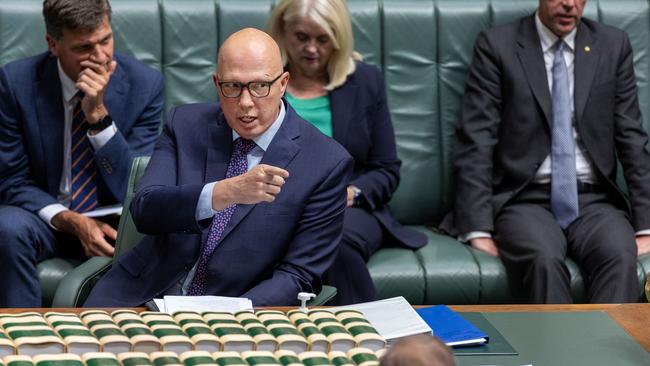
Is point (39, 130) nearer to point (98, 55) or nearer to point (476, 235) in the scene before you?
point (98, 55)

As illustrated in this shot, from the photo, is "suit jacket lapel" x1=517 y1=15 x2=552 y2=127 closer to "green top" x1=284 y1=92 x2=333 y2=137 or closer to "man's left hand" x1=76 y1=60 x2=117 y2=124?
"green top" x1=284 y1=92 x2=333 y2=137

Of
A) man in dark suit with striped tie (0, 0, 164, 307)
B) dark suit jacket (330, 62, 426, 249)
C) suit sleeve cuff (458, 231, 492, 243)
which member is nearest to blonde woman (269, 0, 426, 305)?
dark suit jacket (330, 62, 426, 249)

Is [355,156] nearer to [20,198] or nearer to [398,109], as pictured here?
[398,109]

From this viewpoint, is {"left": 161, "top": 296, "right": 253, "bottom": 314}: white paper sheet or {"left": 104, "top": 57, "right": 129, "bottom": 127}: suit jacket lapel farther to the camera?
{"left": 104, "top": 57, "right": 129, "bottom": 127}: suit jacket lapel

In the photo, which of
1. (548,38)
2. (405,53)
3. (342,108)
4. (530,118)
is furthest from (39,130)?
(548,38)

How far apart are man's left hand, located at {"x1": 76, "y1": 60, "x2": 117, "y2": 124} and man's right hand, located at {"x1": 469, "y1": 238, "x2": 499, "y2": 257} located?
4.24 ft

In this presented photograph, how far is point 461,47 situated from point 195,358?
2539 millimetres

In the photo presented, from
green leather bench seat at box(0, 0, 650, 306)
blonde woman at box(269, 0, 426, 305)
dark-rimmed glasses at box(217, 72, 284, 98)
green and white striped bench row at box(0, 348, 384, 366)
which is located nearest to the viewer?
green and white striped bench row at box(0, 348, 384, 366)

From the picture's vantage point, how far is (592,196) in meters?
3.97

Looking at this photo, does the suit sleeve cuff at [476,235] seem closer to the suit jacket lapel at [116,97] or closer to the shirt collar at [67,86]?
the suit jacket lapel at [116,97]

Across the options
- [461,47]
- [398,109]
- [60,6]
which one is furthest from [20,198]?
[461,47]

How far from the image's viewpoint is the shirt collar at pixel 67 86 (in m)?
3.64

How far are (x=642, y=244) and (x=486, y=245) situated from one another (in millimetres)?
522

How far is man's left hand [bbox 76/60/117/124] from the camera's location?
11.6ft
